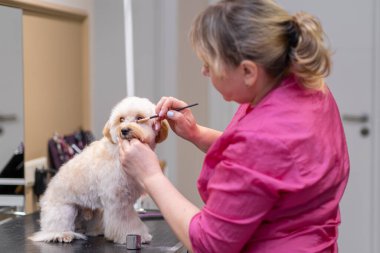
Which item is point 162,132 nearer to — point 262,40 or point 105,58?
point 262,40

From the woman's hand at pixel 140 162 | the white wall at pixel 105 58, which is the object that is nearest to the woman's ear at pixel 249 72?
the woman's hand at pixel 140 162

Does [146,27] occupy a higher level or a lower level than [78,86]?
higher

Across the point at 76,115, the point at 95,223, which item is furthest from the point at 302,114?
the point at 76,115

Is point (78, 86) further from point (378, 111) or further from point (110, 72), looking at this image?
point (378, 111)

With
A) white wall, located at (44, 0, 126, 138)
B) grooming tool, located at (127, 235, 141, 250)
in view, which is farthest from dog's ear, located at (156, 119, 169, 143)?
white wall, located at (44, 0, 126, 138)

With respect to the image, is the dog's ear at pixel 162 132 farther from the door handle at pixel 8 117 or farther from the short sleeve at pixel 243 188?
the door handle at pixel 8 117

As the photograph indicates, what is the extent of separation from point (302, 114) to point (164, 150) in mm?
1914

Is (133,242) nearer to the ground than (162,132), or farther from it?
nearer to the ground

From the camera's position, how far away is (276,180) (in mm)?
1015

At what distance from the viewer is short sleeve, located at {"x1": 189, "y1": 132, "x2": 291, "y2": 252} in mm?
1014

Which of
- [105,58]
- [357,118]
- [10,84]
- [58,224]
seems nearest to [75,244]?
[58,224]

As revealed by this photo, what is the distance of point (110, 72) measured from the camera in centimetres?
266

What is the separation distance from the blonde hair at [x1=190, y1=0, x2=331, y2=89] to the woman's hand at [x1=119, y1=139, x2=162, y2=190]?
25 centimetres

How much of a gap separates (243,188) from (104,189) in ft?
1.65
